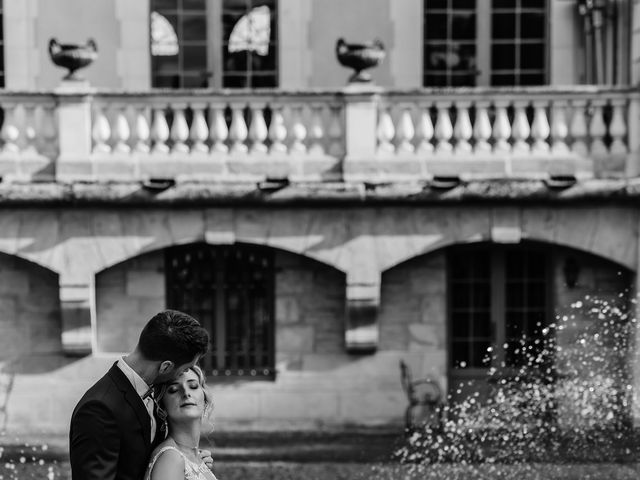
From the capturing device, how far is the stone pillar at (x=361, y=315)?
49.4 feet

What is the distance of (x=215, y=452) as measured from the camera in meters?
14.4

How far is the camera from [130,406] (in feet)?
19.9

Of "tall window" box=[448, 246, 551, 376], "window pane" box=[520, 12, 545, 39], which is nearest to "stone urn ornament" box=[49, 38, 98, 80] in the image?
"tall window" box=[448, 246, 551, 376]

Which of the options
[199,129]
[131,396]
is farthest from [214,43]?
[131,396]

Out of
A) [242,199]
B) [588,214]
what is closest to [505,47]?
[588,214]

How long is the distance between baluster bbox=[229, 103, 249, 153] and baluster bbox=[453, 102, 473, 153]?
2126 millimetres

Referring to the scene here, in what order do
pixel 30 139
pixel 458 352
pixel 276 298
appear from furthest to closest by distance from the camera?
pixel 458 352
pixel 276 298
pixel 30 139

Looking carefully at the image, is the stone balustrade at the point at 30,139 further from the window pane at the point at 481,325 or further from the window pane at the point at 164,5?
the window pane at the point at 481,325

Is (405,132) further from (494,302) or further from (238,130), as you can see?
(494,302)

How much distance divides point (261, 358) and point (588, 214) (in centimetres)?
364

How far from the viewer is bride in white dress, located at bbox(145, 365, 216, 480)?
6004 millimetres

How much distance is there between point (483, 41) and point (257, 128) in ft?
9.98

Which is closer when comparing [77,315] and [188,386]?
[188,386]

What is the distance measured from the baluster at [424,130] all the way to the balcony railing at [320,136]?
0.04ft
